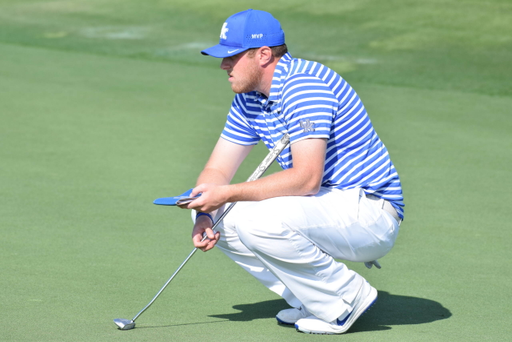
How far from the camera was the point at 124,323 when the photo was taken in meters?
3.00

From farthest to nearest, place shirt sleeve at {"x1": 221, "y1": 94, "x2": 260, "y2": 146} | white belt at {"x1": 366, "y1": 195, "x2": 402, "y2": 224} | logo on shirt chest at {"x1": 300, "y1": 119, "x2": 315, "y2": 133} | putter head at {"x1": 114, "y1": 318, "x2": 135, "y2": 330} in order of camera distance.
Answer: shirt sleeve at {"x1": 221, "y1": 94, "x2": 260, "y2": 146}, white belt at {"x1": 366, "y1": 195, "x2": 402, "y2": 224}, putter head at {"x1": 114, "y1": 318, "x2": 135, "y2": 330}, logo on shirt chest at {"x1": 300, "y1": 119, "x2": 315, "y2": 133}

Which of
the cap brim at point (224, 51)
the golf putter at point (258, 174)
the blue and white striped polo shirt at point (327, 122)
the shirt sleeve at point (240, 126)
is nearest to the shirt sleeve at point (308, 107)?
the blue and white striped polo shirt at point (327, 122)

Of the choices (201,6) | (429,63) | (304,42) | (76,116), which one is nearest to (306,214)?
(76,116)

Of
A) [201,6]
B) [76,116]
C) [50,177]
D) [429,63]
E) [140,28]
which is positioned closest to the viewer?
[50,177]

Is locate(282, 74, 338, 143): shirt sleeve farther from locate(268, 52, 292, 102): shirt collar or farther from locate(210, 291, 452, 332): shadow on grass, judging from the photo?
locate(210, 291, 452, 332): shadow on grass

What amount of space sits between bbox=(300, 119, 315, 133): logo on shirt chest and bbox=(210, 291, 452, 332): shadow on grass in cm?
83

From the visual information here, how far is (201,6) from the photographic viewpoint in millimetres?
13586

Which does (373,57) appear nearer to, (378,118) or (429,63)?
(429,63)

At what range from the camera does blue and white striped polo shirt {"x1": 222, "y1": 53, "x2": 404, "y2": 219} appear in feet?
9.54

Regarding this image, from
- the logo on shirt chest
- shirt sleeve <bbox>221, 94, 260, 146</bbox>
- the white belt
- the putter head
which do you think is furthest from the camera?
shirt sleeve <bbox>221, 94, 260, 146</bbox>

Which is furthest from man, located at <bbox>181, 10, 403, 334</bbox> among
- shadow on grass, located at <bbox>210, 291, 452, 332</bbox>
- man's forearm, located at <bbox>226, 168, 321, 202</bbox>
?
shadow on grass, located at <bbox>210, 291, 452, 332</bbox>

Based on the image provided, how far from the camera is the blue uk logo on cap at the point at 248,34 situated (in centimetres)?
305

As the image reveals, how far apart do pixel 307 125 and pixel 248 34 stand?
0.45m

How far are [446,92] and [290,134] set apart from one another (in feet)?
20.5
